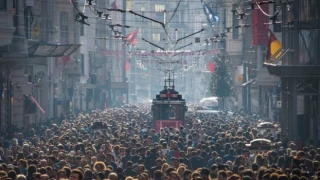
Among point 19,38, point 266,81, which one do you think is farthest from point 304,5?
point 266,81

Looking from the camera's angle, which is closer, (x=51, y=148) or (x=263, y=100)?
(x=51, y=148)

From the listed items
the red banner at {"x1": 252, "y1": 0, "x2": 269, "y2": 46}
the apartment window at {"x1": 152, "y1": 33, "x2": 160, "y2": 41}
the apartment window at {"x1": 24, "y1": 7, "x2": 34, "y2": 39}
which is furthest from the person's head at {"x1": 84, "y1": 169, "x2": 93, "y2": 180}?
the apartment window at {"x1": 152, "y1": 33, "x2": 160, "y2": 41}

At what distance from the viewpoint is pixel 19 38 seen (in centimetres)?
5203

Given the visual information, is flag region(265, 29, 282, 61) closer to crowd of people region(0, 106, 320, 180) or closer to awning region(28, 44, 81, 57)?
awning region(28, 44, 81, 57)

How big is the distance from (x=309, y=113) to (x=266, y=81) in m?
21.4

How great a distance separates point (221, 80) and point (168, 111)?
38.4 metres

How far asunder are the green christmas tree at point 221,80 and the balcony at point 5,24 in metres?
42.9

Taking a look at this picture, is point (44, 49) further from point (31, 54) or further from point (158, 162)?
point (158, 162)

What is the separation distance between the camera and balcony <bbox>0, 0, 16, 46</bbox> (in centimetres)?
4575

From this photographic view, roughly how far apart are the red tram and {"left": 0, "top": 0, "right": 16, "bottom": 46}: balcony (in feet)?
26.0

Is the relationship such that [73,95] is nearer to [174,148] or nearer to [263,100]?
[263,100]

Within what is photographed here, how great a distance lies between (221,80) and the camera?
289 ft

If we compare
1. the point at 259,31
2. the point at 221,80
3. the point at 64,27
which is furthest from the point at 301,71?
the point at 221,80

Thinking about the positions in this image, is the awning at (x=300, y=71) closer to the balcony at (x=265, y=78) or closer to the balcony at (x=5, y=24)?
the balcony at (x=5, y=24)
